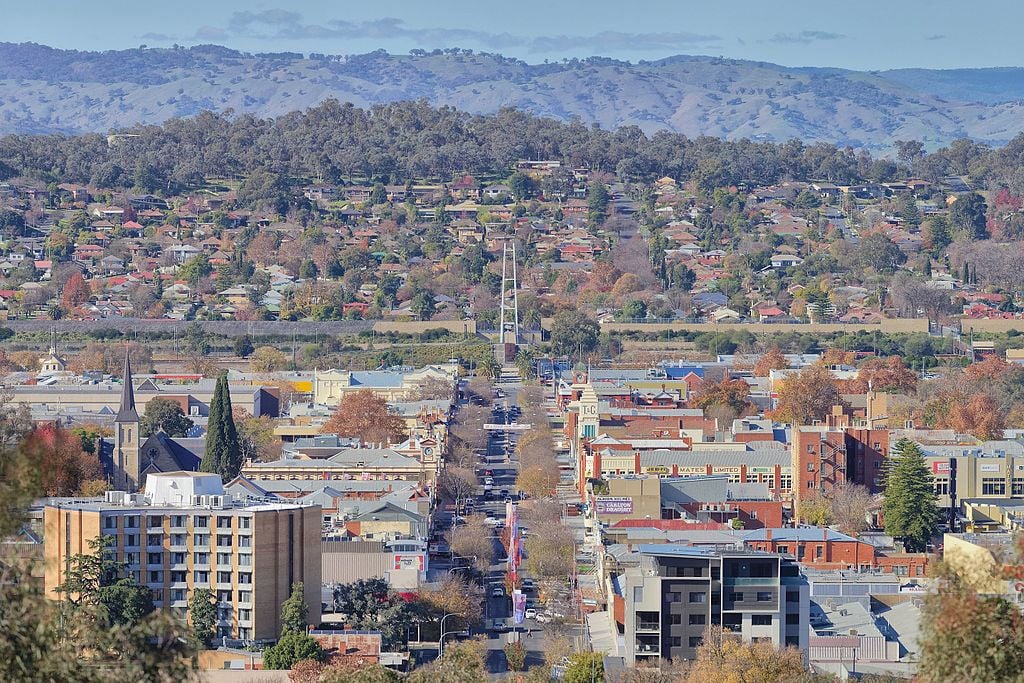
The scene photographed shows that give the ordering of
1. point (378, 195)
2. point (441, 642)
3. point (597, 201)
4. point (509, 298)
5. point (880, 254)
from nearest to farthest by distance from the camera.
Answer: point (441, 642) → point (509, 298) → point (880, 254) → point (597, 201) → point (378, 195)

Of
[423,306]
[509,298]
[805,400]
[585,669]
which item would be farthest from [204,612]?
[509,298]

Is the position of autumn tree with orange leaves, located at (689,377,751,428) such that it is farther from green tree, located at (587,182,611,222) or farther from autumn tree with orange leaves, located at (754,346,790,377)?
green tree, located at (587,182,611,222)

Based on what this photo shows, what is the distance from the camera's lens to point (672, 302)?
80.1 metres

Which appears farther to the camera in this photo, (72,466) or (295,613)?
(72,466)

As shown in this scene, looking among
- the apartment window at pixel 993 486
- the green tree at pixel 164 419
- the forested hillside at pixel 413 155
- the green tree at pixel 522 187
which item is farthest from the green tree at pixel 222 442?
the green tree at pixel 522 187

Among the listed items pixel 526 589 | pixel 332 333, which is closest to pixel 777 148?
pixel 332 333

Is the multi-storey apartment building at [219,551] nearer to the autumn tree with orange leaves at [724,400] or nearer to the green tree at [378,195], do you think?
the autumn tree with orange leaves at [724,400]

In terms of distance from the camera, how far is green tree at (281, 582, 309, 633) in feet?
90.2

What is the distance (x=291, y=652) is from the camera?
26625mm

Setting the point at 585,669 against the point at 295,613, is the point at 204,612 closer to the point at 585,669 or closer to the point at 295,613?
the point at 295,613

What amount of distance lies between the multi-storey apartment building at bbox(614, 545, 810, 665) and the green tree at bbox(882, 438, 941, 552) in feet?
32.1

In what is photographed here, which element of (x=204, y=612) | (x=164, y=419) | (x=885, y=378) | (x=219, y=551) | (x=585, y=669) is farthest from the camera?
(x=885, y=378)

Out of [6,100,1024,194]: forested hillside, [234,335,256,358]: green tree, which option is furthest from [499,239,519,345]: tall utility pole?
[6,100,1024,194]: forested hillside

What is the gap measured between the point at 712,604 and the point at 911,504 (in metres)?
11.1
